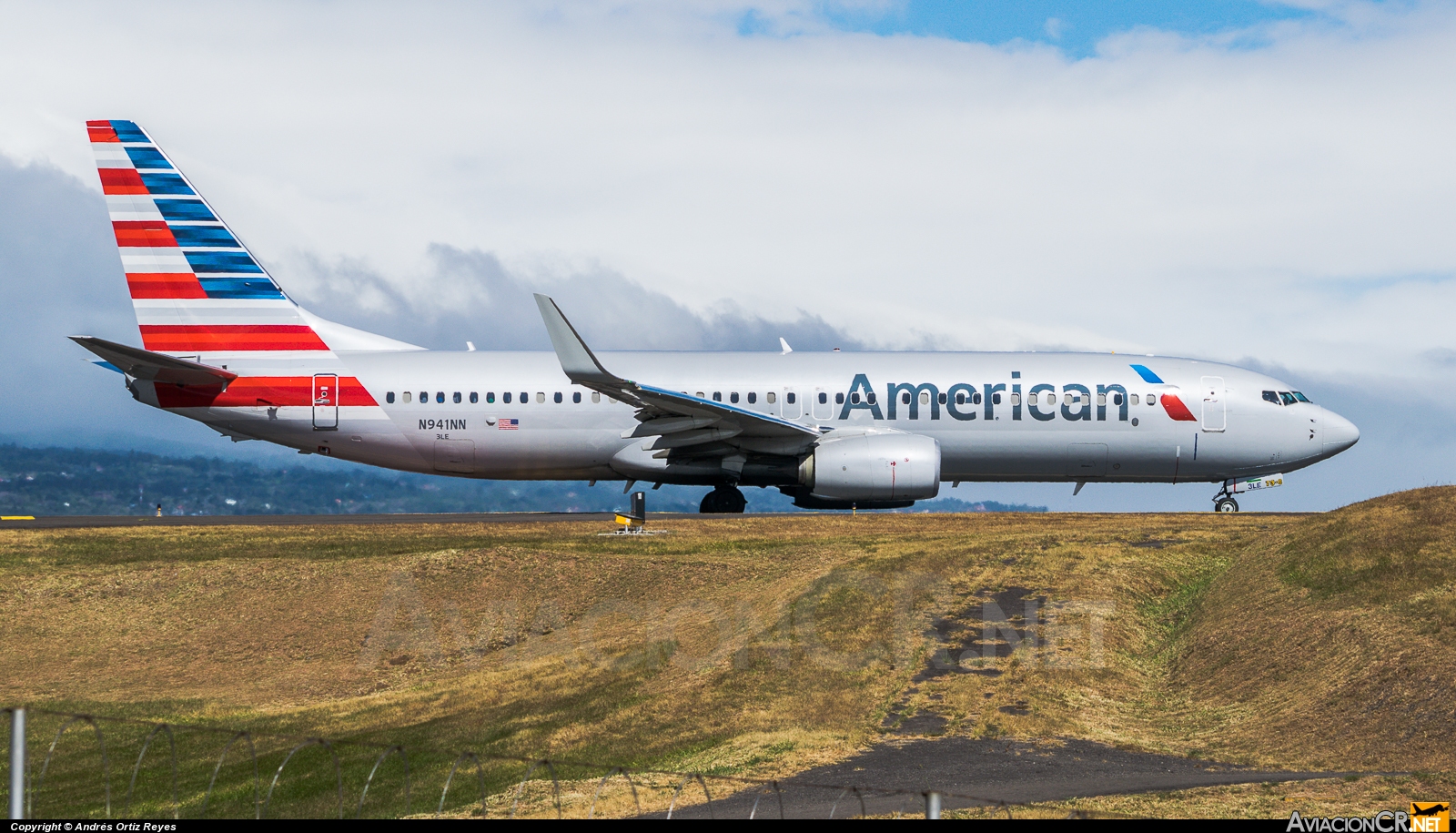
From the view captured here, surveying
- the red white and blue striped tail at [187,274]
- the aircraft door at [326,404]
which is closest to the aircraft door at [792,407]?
the red white and blue striped tail at [187,274]

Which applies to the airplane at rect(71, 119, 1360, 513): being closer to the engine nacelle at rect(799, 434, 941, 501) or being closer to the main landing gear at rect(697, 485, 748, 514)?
the main landing gear at rect(697, 485, 748, 514)

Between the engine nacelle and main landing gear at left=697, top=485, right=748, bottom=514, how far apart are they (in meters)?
3.11

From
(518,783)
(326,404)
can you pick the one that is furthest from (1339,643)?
(326,404)

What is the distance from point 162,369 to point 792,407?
57.5 feet

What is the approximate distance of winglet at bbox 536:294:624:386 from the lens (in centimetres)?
3119

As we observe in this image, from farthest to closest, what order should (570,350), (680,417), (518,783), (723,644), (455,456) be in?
(455,456) → (680,417) → (570,350) → (723,644) → (518,783)

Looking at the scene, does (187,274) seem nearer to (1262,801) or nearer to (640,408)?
(640,408)

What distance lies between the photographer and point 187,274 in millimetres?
36812

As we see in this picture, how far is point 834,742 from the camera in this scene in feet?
60.1

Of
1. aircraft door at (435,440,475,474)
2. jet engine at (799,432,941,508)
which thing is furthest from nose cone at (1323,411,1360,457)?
aircraft door at (435,440,475,474)

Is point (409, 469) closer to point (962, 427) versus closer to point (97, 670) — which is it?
point (97, 670)

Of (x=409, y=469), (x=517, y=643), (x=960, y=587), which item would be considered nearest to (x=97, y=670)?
(x=517, y=643)

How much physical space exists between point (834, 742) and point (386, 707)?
8721 millimetres

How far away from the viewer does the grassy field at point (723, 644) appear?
61.6 ft
